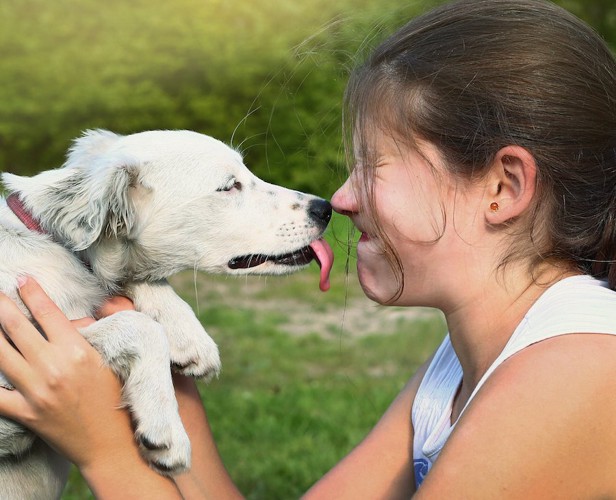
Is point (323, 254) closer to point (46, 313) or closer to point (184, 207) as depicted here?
point (184, 207)

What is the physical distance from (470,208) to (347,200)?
0.30 meters

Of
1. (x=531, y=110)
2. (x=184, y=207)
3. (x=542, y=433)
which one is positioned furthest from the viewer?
(x=184, y=207)

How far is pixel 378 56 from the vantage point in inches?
93.7

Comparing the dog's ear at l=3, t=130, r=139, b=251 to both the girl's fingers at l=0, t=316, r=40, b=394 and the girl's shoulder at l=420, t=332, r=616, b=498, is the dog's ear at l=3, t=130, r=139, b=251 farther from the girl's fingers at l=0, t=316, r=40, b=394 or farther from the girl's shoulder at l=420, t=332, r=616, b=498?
the girl's shoulder at l=420, t=332, r=616, b=498

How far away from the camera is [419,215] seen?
2.22m

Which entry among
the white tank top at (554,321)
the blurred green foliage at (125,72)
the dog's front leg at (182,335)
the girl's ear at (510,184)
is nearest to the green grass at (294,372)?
the dog's front leg at (182,335)

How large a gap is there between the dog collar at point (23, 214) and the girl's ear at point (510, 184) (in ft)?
3.86

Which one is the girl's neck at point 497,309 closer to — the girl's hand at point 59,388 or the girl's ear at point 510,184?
the girl's ear at point 510,184

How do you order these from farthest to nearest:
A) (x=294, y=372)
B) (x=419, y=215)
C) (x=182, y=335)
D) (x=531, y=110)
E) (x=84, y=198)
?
(x=294, y=372) < (x=182, y=335) < (x=84, y=198) < (x=419, y=215) < (x=531, y=110)

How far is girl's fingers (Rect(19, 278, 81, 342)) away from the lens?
2.30 meters

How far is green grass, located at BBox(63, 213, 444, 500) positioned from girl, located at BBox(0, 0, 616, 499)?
1147mm

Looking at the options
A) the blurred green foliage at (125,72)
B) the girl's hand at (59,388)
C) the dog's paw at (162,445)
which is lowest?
the blurred green foliage at (125,72)

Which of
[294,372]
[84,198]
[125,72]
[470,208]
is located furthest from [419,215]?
[125,72]

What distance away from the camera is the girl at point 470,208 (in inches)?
83.8
